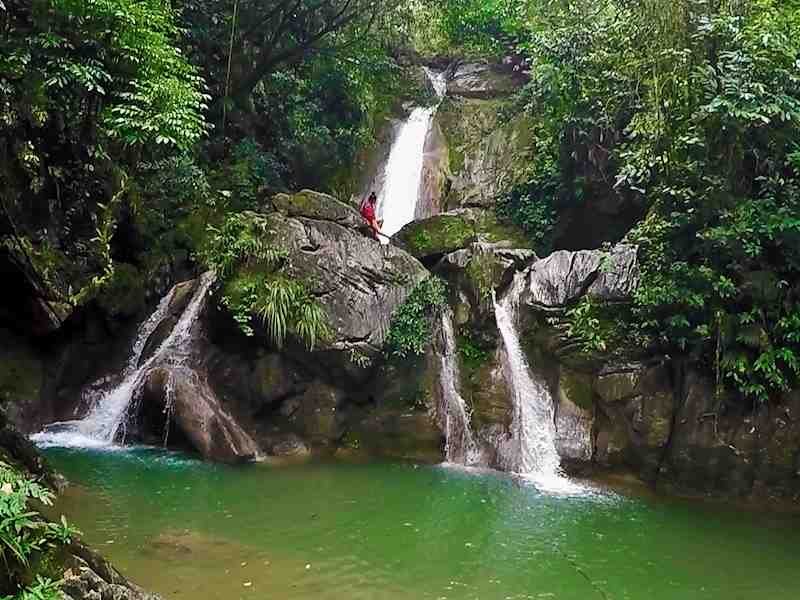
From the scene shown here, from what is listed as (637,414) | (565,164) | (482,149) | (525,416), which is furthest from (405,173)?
(637,414)

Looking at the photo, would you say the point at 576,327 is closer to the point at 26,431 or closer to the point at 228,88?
the point at 26,431

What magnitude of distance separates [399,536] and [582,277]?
583 centimetres

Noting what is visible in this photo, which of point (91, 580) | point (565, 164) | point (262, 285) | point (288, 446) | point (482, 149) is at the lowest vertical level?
point (288, 446)

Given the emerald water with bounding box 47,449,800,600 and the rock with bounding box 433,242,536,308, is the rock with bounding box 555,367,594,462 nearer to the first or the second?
the emerald water with bounding box 47,449,800,600

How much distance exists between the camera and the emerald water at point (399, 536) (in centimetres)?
639

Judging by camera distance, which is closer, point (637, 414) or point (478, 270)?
point (637, 414)

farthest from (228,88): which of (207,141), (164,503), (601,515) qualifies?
(601,515)

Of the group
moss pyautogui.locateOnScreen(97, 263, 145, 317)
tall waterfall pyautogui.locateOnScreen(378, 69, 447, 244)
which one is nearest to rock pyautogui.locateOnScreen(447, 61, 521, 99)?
tall waterfall pyautogui.locateOnScreen(378, 69, 447, 244)

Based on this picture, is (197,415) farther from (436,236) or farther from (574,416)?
(574,416)

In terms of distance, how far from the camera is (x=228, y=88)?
16141 mm

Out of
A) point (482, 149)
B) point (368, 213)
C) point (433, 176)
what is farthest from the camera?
point (482, 149)

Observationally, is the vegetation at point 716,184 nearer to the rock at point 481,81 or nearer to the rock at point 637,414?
the rock at point 637,414

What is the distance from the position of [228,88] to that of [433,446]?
969cm

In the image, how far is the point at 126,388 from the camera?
11.7m
